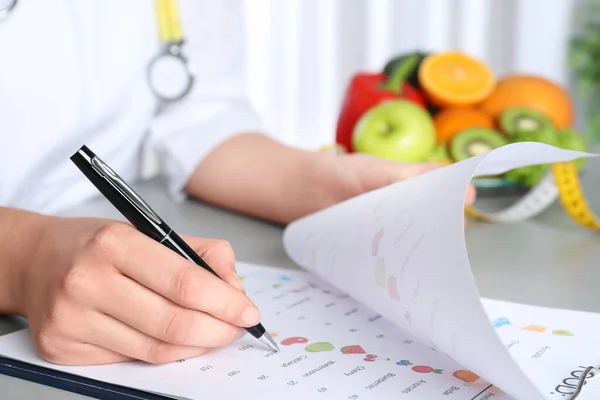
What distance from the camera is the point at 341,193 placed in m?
0.77

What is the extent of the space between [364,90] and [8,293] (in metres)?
0.68

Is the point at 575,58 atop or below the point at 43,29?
below

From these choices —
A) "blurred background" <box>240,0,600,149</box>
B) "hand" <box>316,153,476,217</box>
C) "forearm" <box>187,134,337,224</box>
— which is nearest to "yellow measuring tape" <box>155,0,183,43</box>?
"forearm" <box>187,134,337,224</box>

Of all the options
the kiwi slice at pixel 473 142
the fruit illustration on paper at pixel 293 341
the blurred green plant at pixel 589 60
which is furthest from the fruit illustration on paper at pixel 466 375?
the blurred green plant at pixel 589 60

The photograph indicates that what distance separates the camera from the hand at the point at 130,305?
475 millimetres

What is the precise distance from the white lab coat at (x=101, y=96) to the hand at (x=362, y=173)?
0.21m

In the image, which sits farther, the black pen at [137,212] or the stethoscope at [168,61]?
the stethoscope at [168,61]

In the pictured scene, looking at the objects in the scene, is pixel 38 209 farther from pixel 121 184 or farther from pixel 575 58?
pixel 575 58

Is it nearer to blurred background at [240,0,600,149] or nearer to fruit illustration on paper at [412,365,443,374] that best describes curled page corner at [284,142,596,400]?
fruit illustration on paper at [412,365,443,374]

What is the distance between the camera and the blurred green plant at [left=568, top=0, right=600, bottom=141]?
2674 millimetres

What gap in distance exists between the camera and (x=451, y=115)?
105cm

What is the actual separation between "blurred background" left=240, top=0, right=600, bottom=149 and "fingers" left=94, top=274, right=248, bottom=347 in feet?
8.09

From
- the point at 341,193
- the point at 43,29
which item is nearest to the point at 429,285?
the point at 341,193

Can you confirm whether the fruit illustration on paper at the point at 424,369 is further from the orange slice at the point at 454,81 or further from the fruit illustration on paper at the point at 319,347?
the orange slice at the point at 454,81
